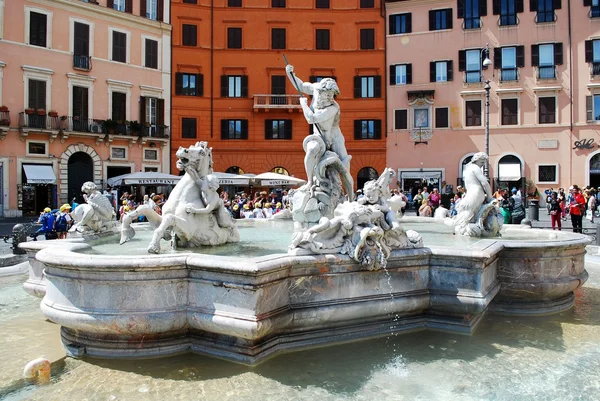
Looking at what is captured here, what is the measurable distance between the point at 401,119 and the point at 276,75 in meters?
8.56

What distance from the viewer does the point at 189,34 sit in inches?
1303

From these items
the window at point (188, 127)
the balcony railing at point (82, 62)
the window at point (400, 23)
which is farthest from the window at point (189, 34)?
the window at point (400, 23)

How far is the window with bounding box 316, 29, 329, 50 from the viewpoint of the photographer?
1339 inches

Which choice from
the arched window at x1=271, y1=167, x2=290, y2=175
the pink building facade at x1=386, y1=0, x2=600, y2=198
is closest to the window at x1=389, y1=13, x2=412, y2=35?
the pink building facade at x1=386, y1=0, x2=600, y2=198

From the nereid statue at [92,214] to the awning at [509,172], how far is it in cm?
2846

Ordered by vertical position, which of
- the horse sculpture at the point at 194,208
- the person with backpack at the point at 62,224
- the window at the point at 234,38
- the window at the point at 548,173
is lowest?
the person with backpack at the point at 62,224

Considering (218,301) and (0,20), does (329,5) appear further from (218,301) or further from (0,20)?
(218,301)

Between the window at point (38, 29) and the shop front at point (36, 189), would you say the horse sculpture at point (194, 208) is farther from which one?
the window at point (38, 29)

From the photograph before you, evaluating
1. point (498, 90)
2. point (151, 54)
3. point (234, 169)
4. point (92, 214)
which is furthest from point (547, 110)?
point (92, 214)

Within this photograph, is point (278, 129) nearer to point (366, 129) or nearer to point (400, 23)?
point (366, 129)

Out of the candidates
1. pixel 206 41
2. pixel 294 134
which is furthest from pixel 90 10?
pixel 294 134

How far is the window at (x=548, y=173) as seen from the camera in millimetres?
30906

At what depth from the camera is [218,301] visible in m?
4.28

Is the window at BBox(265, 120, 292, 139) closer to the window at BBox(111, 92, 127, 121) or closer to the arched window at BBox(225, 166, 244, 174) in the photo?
the arched window at BBox(225, 166, 244, 174)
